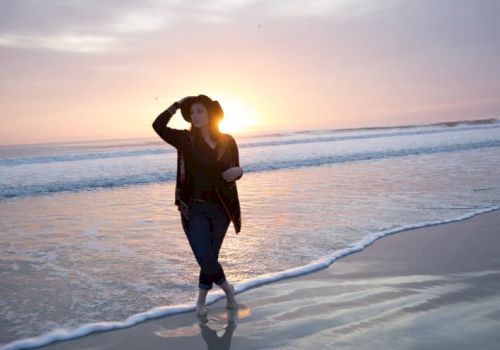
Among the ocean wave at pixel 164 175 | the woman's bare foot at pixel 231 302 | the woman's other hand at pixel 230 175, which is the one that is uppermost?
the woman's other hand at pixel 230 175

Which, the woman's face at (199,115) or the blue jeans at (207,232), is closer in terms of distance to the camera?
the woman's face at (199,115)

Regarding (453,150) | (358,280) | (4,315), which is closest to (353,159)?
(453,150)

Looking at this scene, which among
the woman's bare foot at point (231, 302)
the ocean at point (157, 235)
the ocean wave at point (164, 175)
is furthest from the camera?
the ocean wave at point (164, 175)

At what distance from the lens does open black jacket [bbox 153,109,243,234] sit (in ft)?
14.0

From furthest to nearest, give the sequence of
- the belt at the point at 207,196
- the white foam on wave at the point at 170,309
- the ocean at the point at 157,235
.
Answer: the ocean at the point at 157,235
the belt at the point at 207,196
the white foam on wave at the point at 170,309

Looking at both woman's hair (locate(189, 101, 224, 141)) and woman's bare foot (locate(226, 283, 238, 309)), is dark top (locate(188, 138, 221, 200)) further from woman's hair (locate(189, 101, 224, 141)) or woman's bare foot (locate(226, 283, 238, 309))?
woman's bare foot (locate(226, 283, 238, 309))

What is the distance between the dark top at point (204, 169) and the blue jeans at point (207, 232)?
10 cm

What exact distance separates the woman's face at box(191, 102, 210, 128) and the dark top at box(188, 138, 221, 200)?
14cm

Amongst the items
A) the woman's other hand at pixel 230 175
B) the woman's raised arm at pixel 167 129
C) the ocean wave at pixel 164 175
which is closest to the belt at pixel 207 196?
the woman's other hand at pixel 230 175

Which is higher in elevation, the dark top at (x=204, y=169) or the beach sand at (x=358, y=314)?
the dark top at (x=204, y=169)

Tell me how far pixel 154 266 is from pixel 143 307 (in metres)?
1.47

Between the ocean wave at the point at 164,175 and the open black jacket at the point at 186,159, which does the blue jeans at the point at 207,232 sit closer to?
the open black jacket at the point at 186,159

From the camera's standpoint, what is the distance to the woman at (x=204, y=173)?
426 centimetres

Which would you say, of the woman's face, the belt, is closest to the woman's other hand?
the belt
